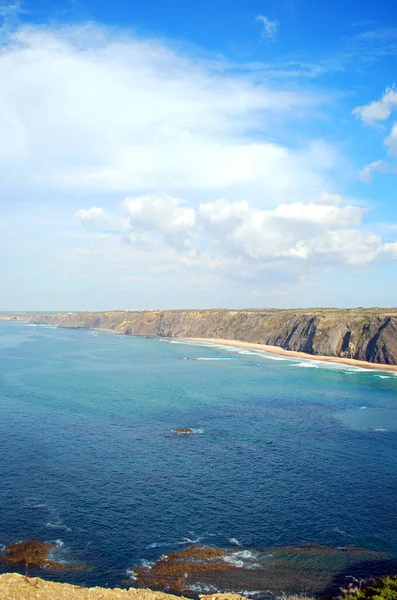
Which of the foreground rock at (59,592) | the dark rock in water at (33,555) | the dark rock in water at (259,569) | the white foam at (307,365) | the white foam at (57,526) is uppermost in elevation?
the white foam at (307,365)

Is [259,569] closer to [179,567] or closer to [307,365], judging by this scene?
[179,567]

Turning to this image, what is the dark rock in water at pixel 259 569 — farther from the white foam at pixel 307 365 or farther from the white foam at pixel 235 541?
the white foam at pixel 307 365

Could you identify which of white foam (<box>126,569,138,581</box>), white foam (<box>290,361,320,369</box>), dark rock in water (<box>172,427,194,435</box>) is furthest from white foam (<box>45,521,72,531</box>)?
white foam (<box>290,361,320,369</box>)

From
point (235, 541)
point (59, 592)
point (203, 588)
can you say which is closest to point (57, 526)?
point (59, 592)

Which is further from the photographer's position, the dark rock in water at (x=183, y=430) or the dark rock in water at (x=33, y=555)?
the dark rock in water at (x=183, y=430)

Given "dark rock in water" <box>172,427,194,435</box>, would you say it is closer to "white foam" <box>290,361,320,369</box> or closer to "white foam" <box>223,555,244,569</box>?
"white foam" <box>223,555,244,569</box>

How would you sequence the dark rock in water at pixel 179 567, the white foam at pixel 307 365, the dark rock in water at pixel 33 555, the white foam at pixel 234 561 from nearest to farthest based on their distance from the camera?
1. the dark rock in water at pixel 179 567
2. the dark rock in water at pixel 33 555
3. the white foam at pixel 234 561
4. the white foam at pixel 307 365

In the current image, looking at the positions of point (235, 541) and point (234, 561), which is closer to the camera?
point (234, 561)

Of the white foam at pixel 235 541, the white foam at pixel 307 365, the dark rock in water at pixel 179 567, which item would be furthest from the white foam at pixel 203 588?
the white foam at pixel 307 365
